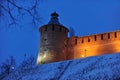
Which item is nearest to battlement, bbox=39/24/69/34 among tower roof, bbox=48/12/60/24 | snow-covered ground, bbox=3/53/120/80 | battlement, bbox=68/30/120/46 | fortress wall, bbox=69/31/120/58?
tower roof, bbox=48/12/60/24

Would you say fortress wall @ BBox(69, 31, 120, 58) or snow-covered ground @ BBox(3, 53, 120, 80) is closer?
snow-covered ground @ BBox(3, 53, 120, 80)

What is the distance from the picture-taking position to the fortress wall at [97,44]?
96.0ft

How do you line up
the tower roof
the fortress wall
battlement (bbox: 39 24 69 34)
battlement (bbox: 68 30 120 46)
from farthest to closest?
the tower roof
battlement (bbox: 39 24 69 34)
battlement (bbox: 68 30 120 46)
the fortress wall

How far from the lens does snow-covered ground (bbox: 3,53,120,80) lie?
1952cm

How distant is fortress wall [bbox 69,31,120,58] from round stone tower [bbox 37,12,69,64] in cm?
112

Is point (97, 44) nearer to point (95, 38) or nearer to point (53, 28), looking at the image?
point (95, 38)

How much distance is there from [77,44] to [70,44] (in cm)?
89

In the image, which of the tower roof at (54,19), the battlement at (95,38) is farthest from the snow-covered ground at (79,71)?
the tower roof at (54,19)

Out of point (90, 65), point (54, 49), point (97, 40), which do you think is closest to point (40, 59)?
point (54, 49)

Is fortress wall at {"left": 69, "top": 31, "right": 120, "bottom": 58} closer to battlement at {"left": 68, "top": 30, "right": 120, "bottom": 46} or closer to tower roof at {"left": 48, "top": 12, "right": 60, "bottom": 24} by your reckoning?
battlement at {"left": 68, "top": 30, "right": 120, "bottom": 46}

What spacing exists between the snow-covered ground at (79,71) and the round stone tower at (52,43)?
18.1 feet

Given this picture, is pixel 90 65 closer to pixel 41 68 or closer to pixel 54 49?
pixel 41 68

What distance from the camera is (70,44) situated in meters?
32.0

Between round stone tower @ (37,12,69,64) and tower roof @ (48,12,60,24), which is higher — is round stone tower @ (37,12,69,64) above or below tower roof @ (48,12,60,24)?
below
